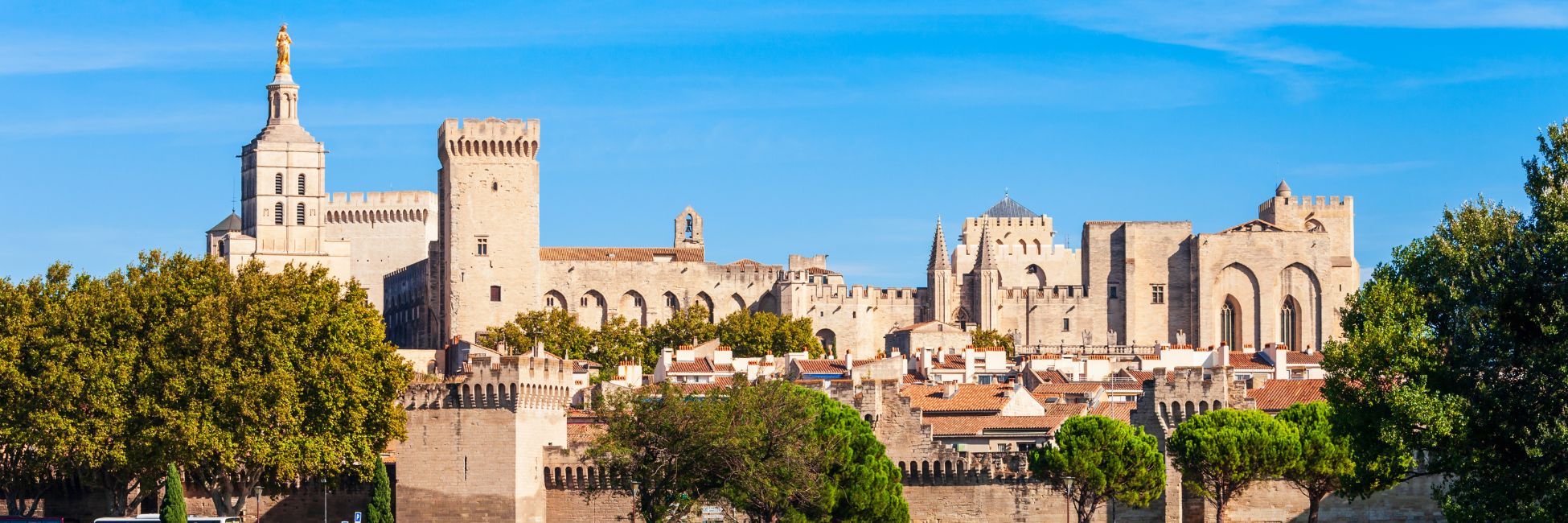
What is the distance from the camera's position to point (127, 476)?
68375mm

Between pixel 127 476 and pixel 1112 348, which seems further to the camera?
pixel 1112 348

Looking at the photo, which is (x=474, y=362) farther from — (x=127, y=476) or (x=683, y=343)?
(x=683, y=343)

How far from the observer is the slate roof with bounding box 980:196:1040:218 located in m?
174

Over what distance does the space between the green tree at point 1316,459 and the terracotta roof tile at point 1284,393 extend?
14.4 feet

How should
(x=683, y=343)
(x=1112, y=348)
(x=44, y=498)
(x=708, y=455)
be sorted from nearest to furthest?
(x=708, y=455) → (x=44, y=498) → (x=683, y=343) → (x=1112, y=348)

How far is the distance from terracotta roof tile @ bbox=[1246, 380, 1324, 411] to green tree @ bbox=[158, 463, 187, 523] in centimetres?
2997

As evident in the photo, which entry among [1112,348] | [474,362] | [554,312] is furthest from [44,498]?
[1112,348]

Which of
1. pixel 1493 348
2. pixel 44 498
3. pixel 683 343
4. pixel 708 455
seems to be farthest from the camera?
pixel 683 343

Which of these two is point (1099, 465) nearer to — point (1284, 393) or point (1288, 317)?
point (1284, 393)

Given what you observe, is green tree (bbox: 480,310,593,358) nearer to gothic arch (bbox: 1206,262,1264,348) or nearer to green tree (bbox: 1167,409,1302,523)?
gothic arch (bbox: 1206,262,1264,348)

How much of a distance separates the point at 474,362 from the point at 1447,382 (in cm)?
2630

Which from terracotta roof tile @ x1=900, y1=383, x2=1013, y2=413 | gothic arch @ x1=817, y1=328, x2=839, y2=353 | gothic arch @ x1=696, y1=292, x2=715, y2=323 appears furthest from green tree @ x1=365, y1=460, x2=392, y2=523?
gothic arch @ x1=696, y1=292, x2=715, y2=323

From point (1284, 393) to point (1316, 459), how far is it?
919 cm

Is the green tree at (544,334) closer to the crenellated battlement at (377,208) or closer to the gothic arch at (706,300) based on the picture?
the gothic arch at (706,300)
